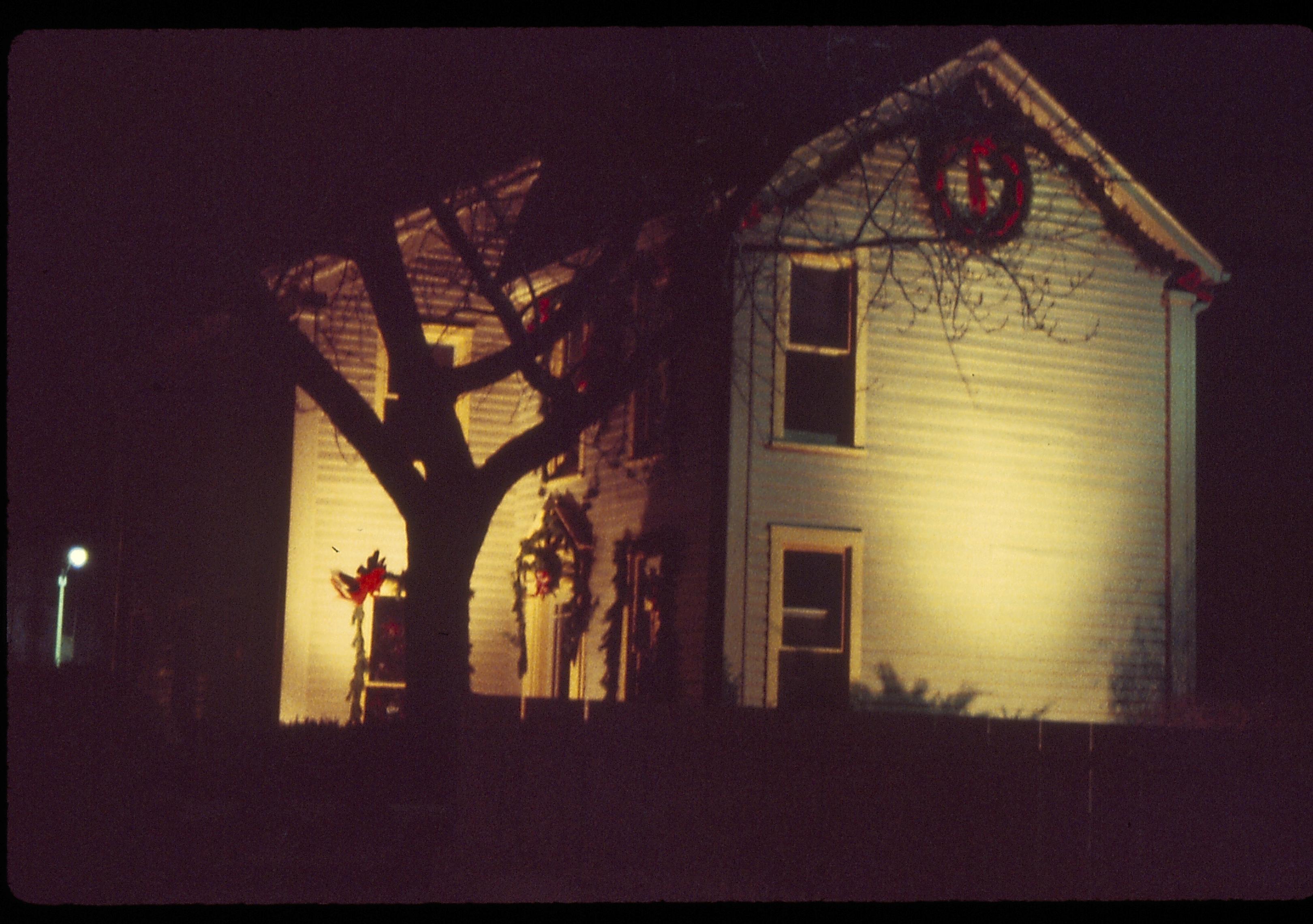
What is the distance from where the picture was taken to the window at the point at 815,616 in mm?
17297

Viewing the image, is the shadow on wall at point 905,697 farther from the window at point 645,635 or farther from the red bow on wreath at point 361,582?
the red bow on wreath at point 361,582

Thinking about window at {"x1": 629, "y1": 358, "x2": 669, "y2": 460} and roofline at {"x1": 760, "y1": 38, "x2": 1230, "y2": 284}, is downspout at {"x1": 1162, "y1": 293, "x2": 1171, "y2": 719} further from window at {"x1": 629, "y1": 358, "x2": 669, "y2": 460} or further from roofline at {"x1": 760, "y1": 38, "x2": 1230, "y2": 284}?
window at {"x1": 629, "y1": 358, "x2": 669, "y2": 460}

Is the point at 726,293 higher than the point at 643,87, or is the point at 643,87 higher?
the point at 643,87

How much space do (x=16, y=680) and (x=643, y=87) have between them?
395 inches

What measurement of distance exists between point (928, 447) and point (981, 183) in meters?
2.99

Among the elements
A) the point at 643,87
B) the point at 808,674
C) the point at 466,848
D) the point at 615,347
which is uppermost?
the point at 643,87

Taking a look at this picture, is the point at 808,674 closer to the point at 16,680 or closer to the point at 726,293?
the point at 726,293

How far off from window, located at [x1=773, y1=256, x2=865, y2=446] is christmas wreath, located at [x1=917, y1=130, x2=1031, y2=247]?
1.27m

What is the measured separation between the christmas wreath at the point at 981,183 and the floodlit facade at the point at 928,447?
34mm

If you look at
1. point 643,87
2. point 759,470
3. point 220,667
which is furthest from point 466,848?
point 220,667

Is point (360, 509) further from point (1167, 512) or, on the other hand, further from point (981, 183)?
point (1167, 512)

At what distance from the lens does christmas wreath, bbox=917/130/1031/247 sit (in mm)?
17938

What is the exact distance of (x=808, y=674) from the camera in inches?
686

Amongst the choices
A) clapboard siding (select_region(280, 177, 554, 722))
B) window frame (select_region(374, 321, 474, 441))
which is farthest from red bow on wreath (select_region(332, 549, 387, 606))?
window frame (select_region(374, 321, 474, 441))
